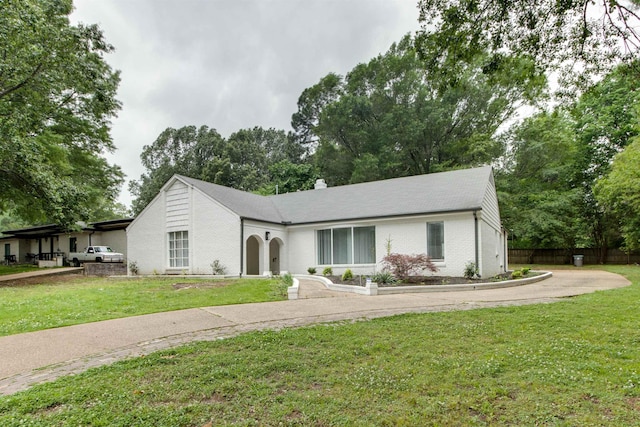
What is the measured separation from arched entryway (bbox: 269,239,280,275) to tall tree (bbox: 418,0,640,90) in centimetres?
1481

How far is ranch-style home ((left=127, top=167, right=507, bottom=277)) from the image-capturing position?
14945 mm

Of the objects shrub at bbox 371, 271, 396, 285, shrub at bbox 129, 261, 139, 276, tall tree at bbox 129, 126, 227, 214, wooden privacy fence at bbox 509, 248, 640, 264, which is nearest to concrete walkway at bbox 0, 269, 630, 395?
shrub at bbox 371, 271, 396, 285

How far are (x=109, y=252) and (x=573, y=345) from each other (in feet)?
88.9

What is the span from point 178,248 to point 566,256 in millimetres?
29543

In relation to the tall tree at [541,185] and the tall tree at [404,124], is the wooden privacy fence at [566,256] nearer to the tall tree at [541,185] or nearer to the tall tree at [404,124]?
the tall tree at [541,185]

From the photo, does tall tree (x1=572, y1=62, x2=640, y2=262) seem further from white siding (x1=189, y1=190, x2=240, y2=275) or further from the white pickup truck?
the white pickup truck

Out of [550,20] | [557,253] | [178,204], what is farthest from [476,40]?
[557,253]

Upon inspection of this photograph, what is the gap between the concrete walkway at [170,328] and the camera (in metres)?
4.52

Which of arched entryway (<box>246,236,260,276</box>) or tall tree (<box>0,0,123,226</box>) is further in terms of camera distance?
arched entryway (<box>246,236,260,276</box>)

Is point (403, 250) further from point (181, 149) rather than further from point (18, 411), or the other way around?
point (181, 149)

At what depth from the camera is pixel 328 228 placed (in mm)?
17906

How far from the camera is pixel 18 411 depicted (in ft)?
10.2

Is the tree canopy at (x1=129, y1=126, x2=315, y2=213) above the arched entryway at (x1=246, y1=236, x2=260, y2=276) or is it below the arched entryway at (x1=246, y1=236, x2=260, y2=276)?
above

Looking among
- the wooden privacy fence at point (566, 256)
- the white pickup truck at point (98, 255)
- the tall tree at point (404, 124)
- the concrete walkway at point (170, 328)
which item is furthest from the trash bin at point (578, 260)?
the white pickup truck at point (98, 255)
